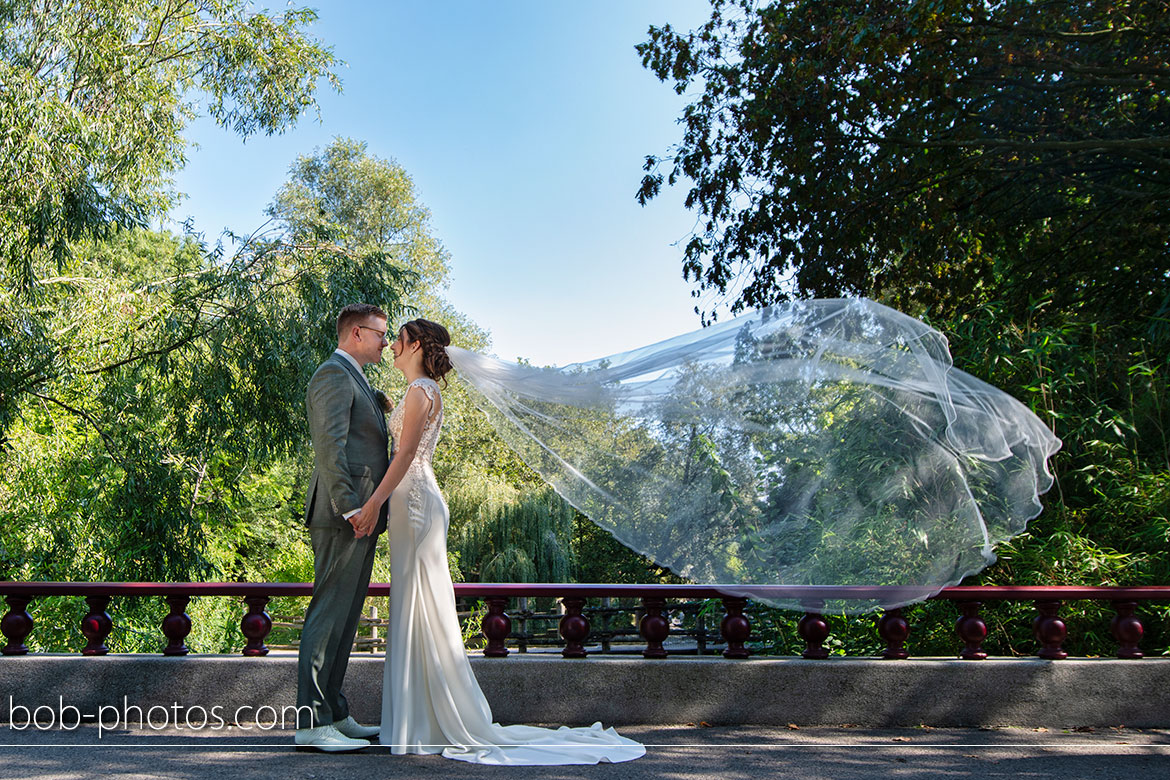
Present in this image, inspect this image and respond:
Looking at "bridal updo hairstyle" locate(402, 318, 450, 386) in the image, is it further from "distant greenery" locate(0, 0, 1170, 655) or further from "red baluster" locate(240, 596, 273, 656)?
"distant greenery" locate(0, 0, 1170, 655)

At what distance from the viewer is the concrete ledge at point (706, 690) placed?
174 inches

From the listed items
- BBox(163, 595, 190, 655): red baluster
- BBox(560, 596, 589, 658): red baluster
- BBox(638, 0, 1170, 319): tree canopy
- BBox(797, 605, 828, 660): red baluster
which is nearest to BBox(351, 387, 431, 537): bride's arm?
BBox(560, 596, 589, 658): red baluster

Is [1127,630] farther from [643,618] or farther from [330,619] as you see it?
[330,619]

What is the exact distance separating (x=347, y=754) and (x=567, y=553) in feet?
56.5

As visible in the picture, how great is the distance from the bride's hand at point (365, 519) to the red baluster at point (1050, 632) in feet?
11.5

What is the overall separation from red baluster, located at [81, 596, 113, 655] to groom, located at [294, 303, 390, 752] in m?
1.50

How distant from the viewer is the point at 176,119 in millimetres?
11070

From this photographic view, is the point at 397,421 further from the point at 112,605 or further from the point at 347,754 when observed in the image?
the point at 112,605

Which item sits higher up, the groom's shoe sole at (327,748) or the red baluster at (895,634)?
the red baluster at (895,634)

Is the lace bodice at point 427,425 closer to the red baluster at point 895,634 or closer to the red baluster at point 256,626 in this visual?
the red baluster at point 256,626

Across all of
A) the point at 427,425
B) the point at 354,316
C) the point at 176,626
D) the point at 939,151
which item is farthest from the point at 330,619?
the point at 939,151

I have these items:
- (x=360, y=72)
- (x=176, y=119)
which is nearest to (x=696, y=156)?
(x=360, y=72)

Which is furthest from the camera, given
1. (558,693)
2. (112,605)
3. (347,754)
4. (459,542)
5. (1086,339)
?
(459,542)

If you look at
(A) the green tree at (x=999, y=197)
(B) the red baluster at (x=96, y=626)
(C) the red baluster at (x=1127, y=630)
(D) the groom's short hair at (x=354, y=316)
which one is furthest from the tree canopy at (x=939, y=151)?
(B) the red baluster at (x=96, y=626)
